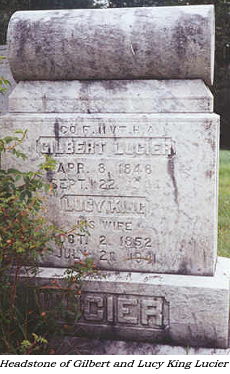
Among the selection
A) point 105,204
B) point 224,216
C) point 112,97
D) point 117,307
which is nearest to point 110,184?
→ point 105,204

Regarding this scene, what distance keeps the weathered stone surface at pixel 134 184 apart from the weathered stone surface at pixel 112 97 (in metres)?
0.05

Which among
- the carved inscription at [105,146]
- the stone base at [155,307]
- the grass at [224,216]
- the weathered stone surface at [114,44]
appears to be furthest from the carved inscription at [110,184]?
the grass at [224,216]

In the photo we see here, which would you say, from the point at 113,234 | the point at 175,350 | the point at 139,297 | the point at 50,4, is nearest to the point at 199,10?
the point at 113,234

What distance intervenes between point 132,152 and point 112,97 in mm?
290

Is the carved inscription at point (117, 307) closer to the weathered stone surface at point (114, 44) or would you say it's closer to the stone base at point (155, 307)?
the stone base at point (155, 307)

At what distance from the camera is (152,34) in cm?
232

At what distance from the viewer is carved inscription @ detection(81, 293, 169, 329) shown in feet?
7.92

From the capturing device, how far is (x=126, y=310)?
246cm

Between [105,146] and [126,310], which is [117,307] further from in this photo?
[105,146]

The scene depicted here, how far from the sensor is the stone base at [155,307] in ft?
Answer: 7.72
